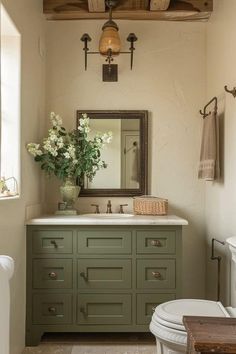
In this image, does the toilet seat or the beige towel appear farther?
the beige towel

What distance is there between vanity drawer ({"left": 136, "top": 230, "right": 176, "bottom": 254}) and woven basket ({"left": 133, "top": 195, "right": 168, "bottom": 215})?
33 cm

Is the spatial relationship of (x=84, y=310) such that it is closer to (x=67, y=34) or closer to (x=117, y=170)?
(x=117, y=170)

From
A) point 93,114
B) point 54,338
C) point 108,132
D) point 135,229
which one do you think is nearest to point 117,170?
point 108,132

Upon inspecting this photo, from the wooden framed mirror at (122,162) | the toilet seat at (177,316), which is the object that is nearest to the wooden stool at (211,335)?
the toilet seat at (177,316)

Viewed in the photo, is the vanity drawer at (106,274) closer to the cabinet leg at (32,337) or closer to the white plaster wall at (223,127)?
the cabinet leg at (32,337)

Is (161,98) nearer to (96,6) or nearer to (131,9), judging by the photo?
(131,9)

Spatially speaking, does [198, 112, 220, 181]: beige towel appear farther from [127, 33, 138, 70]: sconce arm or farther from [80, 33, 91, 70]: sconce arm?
[80, 33, 91, 70]: sconce arm

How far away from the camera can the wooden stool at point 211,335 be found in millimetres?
990

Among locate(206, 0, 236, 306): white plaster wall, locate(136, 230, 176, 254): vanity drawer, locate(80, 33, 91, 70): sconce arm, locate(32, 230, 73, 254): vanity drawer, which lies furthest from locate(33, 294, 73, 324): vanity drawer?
locate(80, 33, 91, 70): sconce arm

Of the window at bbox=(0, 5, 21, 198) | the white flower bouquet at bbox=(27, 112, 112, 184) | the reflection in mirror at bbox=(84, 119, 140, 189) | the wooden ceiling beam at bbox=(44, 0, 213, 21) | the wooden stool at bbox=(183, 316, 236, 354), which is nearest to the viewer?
the wooden stool at bbox=(183, 316, 236, 354)

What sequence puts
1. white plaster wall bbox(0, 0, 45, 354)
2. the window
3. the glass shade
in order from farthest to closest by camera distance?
1. the glass shade
2. the window
3. white plaster wall bbox(0, 0, 45, 354)

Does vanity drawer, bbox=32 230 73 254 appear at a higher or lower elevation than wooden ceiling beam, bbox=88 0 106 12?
lower

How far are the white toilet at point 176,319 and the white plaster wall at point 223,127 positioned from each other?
659 millimetres

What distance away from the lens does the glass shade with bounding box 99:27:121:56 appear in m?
2.75
